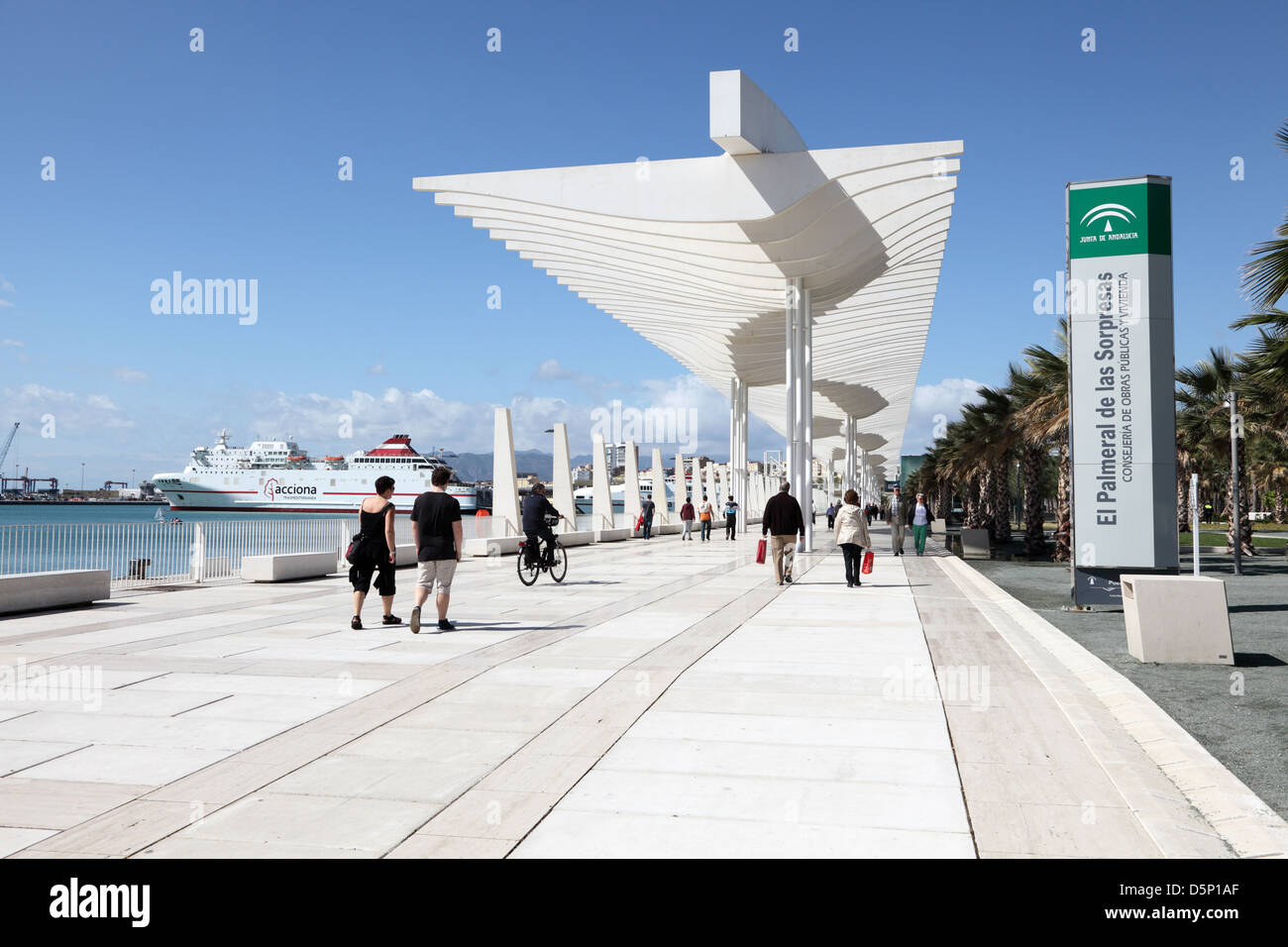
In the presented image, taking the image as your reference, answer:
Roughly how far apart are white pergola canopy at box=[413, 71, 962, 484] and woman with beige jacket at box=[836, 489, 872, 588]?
7.08 metres

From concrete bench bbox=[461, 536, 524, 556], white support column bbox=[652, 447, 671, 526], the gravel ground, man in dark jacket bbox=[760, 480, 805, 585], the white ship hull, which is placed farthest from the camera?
the white ship hull

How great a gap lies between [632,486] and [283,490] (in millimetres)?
57751

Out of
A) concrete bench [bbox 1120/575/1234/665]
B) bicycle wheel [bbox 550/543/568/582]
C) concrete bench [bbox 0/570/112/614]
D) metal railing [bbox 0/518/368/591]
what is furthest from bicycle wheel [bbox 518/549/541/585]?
concrete bench [bbox 1120/575/1234/665]

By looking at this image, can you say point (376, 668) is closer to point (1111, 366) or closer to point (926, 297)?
point (1111, 366)

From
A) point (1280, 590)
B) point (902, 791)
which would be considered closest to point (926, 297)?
point (1280, 590)

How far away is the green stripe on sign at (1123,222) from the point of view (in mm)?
11320

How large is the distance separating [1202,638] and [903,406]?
52496mm

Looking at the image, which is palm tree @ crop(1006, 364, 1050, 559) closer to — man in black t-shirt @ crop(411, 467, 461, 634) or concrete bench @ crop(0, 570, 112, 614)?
man in black t-shirt @ crop(411, 467, 461, 634)

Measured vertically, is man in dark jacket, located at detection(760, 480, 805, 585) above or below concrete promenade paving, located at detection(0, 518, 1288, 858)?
above

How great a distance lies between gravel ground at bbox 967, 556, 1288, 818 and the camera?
4828mm

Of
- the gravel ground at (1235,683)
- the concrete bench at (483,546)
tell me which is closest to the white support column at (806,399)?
the concrete bench at (483,546)

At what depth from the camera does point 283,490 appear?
82375mm

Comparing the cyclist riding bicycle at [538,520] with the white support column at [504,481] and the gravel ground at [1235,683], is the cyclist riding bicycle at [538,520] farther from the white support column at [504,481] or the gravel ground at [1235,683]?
the white support column at [504,481]
